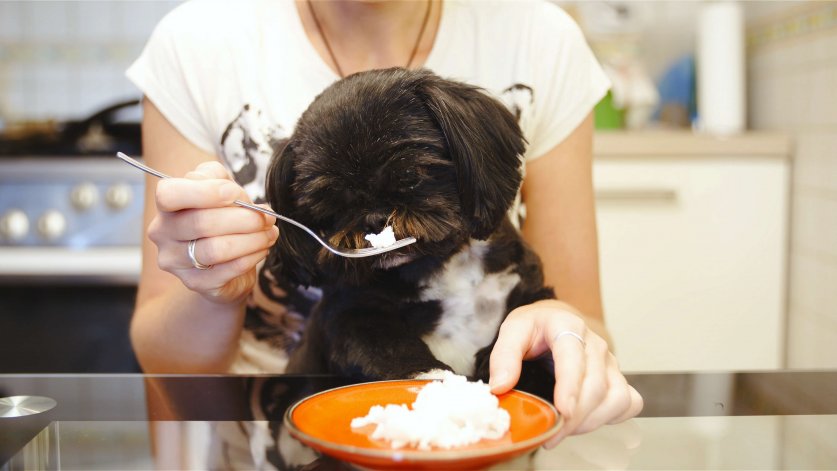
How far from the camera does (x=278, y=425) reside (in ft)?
2.42

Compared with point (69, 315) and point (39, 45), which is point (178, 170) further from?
point (39, 45)

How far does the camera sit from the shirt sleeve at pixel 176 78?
1.25 m

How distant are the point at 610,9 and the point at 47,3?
1.97 meters

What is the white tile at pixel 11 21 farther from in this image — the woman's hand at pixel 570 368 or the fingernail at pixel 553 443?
the fingernail at pixel 553 443

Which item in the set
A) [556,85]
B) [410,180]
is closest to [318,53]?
[556,85]

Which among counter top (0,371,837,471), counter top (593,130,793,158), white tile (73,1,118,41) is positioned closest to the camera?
counter top (0,371,837,471)

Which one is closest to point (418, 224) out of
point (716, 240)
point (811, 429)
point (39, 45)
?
point (811, 429)

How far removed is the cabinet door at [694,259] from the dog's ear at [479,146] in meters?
1.39

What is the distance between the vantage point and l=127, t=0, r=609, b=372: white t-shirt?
49.0 inches

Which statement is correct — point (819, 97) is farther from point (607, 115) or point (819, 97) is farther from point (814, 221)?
point (607, 115)

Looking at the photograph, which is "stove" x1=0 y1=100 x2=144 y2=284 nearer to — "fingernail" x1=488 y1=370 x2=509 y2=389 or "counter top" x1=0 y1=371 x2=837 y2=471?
"counter top" x1=0 y1=371 x2=837 y2=471

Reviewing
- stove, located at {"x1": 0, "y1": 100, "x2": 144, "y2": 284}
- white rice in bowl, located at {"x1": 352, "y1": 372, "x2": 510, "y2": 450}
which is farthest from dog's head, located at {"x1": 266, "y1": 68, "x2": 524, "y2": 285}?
stove, located at {"x1": 0, "y1": 100, "x2": 144, "y2": 284}

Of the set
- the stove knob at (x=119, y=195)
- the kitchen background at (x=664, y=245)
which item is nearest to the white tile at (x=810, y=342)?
the kitchen background at (x=664, y=245)

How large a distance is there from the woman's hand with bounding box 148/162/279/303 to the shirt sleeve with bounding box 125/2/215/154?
1.31 feet
